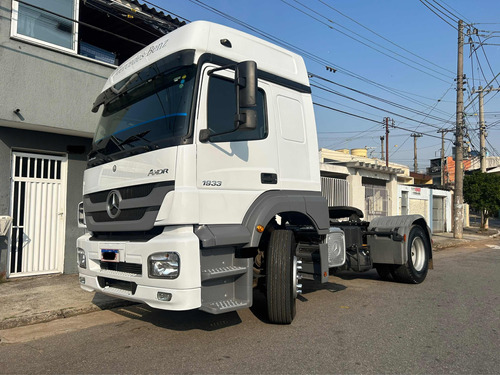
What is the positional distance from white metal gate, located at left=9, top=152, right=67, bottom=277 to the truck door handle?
542 cm

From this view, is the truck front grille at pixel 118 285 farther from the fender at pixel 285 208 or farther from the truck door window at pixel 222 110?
the truck door window at pixel 222 110

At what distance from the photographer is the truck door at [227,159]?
3.93 m

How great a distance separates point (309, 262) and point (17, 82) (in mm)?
5857

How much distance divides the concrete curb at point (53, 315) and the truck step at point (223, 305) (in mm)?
2557

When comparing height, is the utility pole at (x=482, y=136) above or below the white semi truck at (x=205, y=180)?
above

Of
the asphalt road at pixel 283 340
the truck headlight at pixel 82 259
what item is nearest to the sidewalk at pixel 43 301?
the asphalt road at pixel 283 340

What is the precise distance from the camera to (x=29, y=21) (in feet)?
24.2

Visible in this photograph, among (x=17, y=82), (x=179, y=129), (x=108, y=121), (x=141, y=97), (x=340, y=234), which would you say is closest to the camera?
(x=179, y=129)

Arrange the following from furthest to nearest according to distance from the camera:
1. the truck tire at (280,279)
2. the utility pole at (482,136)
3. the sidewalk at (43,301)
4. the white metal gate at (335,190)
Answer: the utility pole at (482,136) → the white metal gate at (335,190) → the sidewalk at (43,301) → the truck tire at (280,279)

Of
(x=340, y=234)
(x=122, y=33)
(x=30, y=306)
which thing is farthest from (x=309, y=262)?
(x=122, y=33)

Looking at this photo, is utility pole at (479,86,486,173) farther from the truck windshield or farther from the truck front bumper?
the truck front bumper

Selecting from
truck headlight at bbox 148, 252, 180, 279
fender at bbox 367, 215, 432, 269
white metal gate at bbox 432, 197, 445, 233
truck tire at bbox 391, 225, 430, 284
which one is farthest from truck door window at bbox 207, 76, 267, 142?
white metal gate at bbox 432, 197, 445, 233

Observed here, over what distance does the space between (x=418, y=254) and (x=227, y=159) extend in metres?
5.26

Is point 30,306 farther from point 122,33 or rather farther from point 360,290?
point 122,33
